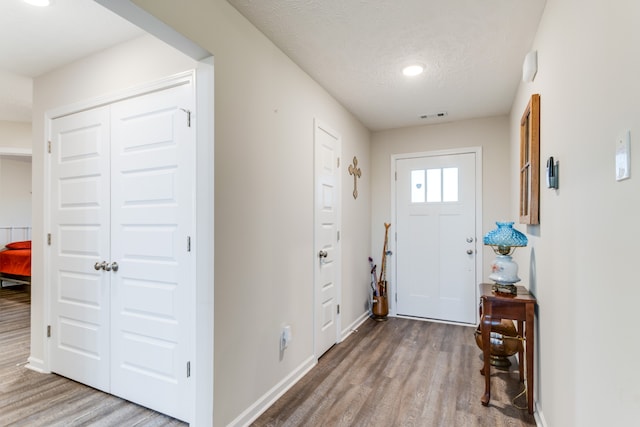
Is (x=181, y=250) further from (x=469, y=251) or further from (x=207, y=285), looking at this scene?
(x=469, y=251)

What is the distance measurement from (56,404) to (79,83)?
7.61 ft

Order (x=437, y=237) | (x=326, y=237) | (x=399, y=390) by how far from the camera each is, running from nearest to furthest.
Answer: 1. (x=399, y=390)
2. (x=326, y=237)
3. (x=437, y=237)

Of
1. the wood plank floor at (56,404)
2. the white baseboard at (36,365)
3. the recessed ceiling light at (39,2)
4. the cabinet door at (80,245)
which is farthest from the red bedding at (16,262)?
the recessed ceiling light at (39,2)

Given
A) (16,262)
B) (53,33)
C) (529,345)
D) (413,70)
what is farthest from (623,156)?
(16,262)

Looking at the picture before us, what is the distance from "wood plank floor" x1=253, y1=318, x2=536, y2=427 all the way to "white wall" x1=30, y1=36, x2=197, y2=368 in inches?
87.7

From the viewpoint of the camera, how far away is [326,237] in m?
3.11

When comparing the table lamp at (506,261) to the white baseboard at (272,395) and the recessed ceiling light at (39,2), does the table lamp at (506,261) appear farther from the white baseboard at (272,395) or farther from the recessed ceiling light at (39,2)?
the recessed ceiling light at (39,2)

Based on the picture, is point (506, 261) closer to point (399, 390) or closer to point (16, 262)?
point (399, 390)

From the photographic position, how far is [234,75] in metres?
1.92

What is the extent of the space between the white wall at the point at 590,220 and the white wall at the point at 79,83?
194 cm

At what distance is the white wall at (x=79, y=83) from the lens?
2092mm

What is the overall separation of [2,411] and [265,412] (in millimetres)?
1718

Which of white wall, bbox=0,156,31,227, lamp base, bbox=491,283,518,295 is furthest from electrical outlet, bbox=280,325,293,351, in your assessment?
white wall, bbox=0,156,31,227

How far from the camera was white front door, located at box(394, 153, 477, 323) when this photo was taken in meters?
3.96
